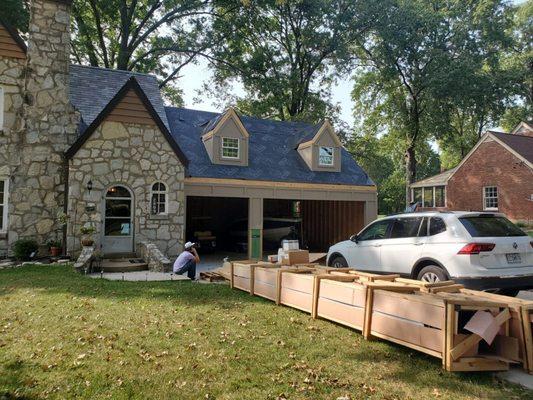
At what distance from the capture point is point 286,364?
4.57 metres

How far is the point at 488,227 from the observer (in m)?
7.27

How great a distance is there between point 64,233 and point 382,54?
1137 inches

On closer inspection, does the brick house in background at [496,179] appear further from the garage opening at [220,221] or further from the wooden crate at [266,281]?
the wooden crate at [266,281]

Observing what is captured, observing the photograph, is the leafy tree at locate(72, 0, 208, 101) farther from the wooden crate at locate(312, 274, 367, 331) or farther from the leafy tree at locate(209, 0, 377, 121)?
the wooden crate at locate(312, 274, 367, 331)

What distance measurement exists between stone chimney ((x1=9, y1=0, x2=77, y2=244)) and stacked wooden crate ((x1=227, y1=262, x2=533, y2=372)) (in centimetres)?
1060

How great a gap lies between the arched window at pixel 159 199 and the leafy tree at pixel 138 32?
16297 millimetres

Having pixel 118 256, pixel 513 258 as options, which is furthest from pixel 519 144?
pixel 118 256

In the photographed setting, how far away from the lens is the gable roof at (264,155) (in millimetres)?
16453

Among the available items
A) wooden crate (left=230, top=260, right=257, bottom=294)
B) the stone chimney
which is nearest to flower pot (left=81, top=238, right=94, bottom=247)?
the stone chimney

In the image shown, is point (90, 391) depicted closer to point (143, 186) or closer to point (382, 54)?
point (143, 186)

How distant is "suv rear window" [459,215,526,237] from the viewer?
7.15m

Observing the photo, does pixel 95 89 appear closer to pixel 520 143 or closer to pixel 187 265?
pixel 187 265

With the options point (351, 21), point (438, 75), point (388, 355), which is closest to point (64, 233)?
point (388, 355)

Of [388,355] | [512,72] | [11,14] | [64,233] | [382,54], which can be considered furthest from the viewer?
[382,54]
